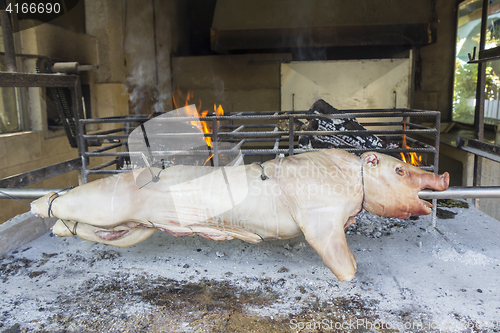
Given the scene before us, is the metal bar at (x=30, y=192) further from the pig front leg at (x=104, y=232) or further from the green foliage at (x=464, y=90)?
the green foliage at (x=464, y=90)

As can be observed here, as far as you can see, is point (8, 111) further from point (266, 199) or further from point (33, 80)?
point (266, 199)

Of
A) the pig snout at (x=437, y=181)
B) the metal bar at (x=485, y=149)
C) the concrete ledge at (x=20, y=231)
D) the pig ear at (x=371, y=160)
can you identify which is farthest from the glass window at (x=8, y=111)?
the metal bar at (x=485, y=149)

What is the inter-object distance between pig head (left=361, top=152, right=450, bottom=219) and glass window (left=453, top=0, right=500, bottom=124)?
734 cm

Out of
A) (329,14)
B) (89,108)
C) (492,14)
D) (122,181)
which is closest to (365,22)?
(329,14)

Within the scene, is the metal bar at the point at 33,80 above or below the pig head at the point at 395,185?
above

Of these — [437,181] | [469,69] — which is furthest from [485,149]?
[469,69]

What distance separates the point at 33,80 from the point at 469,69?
9.46 m

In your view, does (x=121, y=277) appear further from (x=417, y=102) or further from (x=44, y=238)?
(x=417, y=102)

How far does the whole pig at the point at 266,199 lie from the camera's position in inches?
83.1

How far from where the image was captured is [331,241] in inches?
80.1

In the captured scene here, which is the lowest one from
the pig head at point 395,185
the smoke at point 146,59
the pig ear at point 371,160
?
the pig head at point 395,185

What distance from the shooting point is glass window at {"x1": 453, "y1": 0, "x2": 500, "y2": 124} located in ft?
26.5

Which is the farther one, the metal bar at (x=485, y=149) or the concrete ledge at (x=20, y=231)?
the metal bar at (x=485, y=149)

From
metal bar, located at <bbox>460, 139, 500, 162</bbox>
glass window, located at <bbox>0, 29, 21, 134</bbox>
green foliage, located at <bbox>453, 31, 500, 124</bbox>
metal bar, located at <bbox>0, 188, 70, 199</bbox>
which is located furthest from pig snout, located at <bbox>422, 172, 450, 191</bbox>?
green foliage, located at <bbox>453, 31, 500, 124</bbox>
